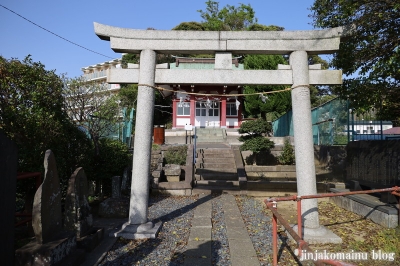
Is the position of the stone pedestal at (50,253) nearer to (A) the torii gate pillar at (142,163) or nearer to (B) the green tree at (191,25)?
(A) the torii gate pillar at (142,163)

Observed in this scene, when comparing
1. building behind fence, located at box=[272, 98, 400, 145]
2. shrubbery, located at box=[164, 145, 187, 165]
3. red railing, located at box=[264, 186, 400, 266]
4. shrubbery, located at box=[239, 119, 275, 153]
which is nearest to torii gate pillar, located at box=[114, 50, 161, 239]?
red railing, located at box=[264, 186, 400, 266]

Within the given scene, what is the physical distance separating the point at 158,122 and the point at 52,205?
2995cm

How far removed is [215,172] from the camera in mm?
11508

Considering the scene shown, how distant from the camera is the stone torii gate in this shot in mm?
5535

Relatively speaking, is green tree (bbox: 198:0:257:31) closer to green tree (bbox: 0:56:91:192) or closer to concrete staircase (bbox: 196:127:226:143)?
concrete staircase (bbox: 196:127:226:143)

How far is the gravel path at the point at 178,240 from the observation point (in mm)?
4488

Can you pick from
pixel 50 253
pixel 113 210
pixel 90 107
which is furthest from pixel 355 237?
pixel 90 107

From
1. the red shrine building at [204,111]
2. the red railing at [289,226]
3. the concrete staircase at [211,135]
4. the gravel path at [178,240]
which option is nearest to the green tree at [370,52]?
the red railing at [289,226]

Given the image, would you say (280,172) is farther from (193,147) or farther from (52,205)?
(52,205)

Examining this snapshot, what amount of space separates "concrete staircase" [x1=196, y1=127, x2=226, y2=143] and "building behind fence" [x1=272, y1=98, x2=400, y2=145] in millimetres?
9828

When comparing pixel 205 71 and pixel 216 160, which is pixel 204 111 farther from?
pixel 205 71

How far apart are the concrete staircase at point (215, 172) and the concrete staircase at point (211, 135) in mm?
8641

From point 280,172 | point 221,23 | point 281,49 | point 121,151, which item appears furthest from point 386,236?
point 221,23

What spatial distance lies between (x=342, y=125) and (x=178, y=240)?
785 centimetres
